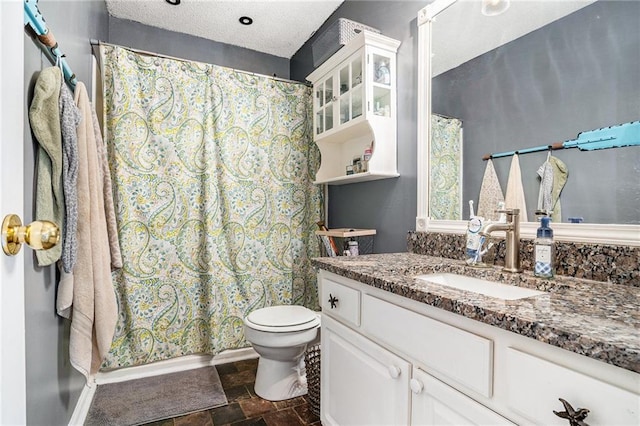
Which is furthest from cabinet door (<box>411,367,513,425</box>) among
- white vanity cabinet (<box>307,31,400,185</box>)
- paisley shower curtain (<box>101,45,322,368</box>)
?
paisley shower curtain (<box>101,45,322,368</box>)

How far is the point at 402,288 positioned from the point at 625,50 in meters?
0.92

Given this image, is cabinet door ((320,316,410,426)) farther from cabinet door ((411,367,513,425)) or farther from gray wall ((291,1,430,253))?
gray wall ((291,1,430,253))

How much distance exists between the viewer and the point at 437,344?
2.83 feet

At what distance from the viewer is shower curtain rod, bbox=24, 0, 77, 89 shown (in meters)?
0.92

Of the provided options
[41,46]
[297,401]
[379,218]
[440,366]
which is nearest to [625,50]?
[440,366]

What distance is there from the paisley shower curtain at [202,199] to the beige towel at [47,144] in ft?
3.45

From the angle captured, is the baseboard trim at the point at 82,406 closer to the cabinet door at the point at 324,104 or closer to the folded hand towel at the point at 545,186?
the cabinet door at the point at 324,104

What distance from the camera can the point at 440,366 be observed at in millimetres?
852

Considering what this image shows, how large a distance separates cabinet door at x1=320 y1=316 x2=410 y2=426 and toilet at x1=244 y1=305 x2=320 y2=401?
361 millimetres

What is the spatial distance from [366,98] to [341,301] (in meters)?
1.05

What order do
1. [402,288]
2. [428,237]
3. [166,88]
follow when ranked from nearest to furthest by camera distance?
[402,288] → [428,237] → [166,88]

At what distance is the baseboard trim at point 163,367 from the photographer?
1.98 meters

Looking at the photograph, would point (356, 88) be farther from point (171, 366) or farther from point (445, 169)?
point (171, 366)

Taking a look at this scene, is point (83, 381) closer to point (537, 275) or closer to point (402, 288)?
point (402, 288)
